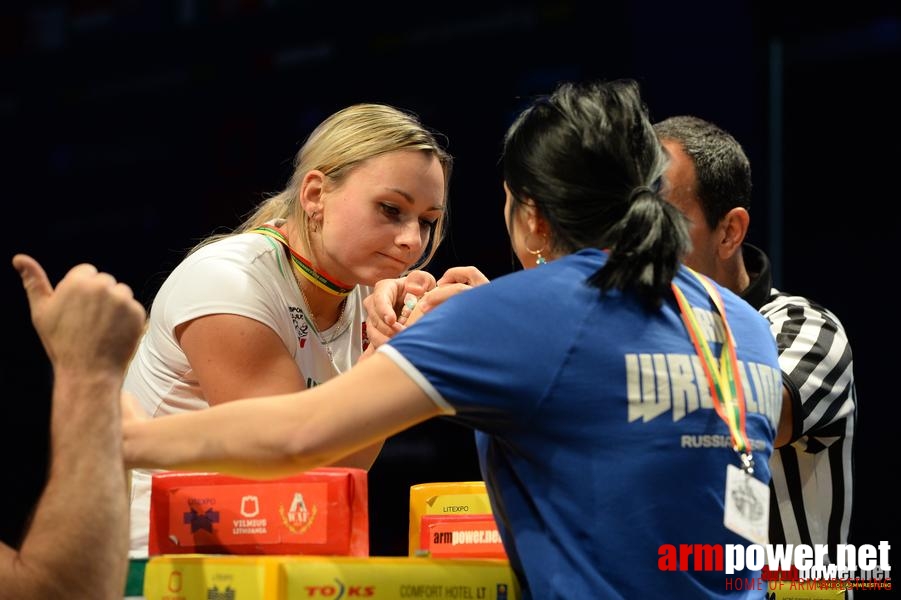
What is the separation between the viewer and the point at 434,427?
427 centimetres

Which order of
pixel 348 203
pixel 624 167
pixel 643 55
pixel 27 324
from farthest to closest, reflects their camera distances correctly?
pixel 27 324 < pixel 643 55 < pixel 348 203 < pixel 624 167

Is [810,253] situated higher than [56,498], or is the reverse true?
[810,253]

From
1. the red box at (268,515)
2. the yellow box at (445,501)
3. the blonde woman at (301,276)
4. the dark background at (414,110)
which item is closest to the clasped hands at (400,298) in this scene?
the blonde woman at (301,276)

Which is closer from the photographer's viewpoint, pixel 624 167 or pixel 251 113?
pixel 624 167

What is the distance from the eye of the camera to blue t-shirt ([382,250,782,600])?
1228 millimetres

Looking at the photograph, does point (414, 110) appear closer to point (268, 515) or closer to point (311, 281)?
point (311, 281)

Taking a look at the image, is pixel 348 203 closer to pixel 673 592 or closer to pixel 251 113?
pixel 673 592

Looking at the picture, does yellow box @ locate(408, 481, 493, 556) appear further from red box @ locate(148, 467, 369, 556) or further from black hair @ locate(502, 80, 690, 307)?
black hair @ locate(502, 80, 690, 307)

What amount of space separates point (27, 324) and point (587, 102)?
4246 mm

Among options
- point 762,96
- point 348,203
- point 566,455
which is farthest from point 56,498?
point 762,96

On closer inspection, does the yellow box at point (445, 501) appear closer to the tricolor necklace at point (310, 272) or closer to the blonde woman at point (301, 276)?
the blonde woman at point (301, 276)

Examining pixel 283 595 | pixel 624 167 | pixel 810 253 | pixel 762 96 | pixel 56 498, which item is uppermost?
pixel 762 96

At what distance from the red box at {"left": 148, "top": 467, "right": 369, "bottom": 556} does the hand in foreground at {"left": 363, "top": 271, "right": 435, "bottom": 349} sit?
416 millimetres

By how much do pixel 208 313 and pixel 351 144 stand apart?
0.48 m
